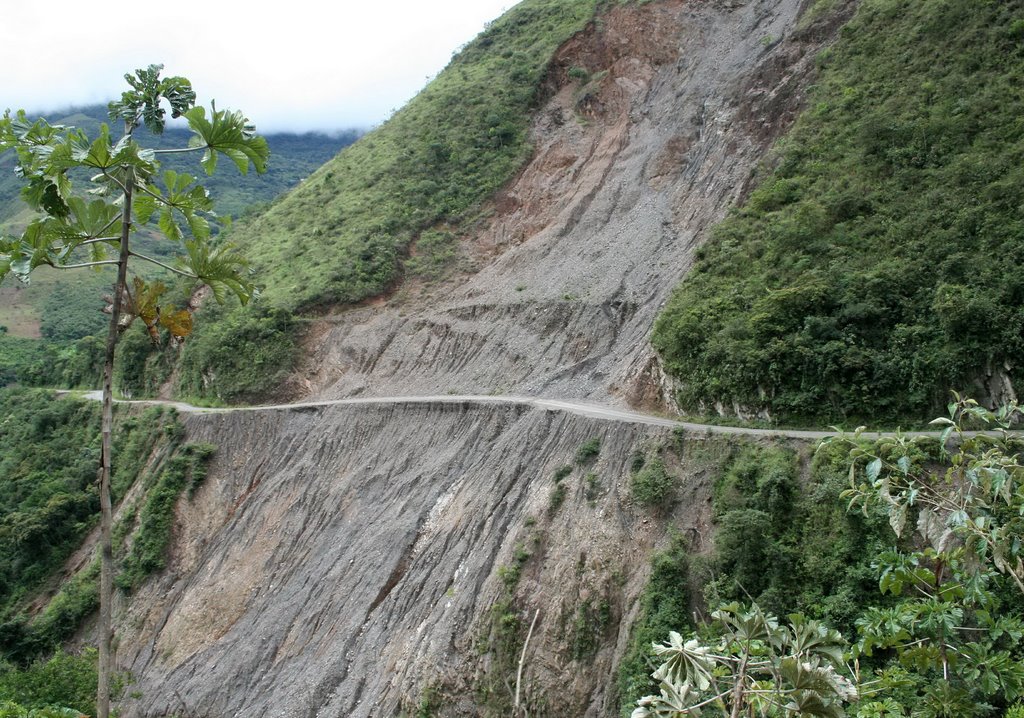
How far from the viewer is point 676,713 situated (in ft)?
13.3

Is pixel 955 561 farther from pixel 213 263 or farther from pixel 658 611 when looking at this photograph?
pixel 658 611

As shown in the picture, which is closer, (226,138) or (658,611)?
(226,138)

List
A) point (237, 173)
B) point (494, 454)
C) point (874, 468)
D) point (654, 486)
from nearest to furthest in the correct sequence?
point (874, 468) < point (654, 486) < point (494, 454) < point (237, 173)

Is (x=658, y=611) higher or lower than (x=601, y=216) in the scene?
lower

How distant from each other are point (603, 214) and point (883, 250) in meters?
16.9

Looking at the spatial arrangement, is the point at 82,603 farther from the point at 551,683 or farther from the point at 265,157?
the point at 265,157

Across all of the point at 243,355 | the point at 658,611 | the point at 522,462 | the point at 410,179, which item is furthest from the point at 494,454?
the point at 410,179

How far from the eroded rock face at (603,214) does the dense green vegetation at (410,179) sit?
58.5 inches

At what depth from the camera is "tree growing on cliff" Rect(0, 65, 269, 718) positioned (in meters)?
4.81

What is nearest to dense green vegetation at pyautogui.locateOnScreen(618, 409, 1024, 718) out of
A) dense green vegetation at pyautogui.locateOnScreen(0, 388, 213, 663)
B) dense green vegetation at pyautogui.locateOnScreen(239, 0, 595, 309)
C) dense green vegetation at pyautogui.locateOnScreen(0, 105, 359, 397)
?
dense green vegetation at pyautogui.locateOnScreen(0, 105, 359, 397)

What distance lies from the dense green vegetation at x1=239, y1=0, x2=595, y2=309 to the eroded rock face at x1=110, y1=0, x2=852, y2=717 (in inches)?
70.0

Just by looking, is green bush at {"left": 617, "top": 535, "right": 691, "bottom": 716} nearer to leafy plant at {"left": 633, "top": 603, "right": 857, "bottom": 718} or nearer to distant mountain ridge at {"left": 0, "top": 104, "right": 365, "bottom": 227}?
leafy plant at {"left": 633, "top": 603, "right": 857, "bottom": 718}

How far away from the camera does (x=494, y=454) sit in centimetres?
2331

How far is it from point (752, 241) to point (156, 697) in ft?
76.0
